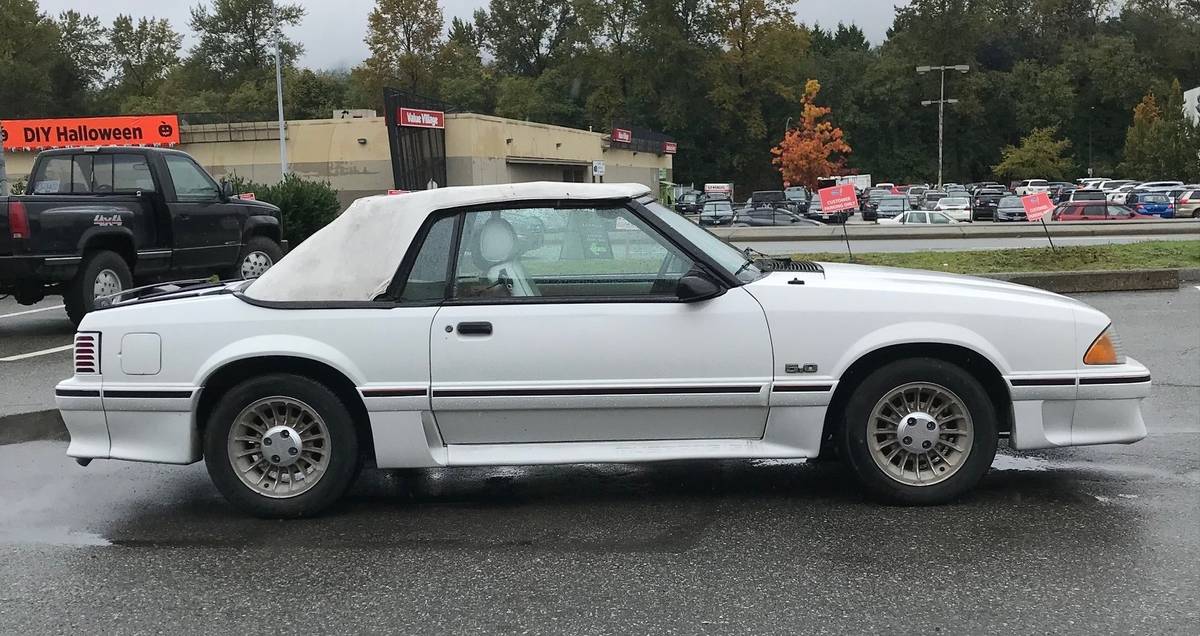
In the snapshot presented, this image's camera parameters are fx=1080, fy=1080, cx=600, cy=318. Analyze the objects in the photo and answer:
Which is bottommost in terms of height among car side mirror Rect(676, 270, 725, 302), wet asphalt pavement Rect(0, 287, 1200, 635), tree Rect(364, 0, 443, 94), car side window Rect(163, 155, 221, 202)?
wet asphalt pavement Rect(0, 287, 1200, 635)

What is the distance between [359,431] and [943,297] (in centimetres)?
276

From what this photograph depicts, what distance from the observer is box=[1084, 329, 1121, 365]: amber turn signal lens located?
4.88 metres

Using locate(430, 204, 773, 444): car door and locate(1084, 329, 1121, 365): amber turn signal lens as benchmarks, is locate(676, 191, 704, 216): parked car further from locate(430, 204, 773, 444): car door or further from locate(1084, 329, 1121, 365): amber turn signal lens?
locate(430, 204, 773, 444): car door

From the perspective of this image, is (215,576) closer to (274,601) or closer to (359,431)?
(274,601)

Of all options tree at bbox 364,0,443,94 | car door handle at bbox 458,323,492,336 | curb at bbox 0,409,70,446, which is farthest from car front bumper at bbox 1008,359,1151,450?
tree at bbox 364,0,443,94

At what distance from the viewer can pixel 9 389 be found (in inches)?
337

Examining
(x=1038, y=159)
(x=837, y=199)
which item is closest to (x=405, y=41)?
(x=1038, y=159)

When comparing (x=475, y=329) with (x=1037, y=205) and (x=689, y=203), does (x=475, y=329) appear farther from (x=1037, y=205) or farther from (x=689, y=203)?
(x=689, y=203)

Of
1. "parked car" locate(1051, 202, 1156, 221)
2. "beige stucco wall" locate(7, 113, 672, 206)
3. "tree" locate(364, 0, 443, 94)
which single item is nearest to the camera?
"parked car" locate(1051, 202, 1156, 221)

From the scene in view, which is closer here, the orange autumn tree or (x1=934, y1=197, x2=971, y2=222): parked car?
(x1=934, y1=197, x2=971, y2=222): parked car

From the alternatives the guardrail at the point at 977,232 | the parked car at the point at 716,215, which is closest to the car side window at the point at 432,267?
the guardrail at the point at 977,232

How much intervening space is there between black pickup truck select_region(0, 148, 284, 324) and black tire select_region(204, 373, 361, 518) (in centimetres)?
725

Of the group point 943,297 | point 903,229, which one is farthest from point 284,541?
point 903,229

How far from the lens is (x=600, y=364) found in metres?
4.83
